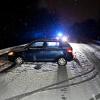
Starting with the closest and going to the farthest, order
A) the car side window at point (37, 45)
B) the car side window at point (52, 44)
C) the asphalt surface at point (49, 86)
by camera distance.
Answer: the asphalt surface at point (49, 86) < the car side window at point (52, 44) < the car side window at point (37, 45)

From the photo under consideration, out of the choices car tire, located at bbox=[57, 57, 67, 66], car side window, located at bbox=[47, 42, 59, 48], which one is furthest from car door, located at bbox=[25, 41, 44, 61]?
car tire, located at bbox=[57, 57, 67, 66]

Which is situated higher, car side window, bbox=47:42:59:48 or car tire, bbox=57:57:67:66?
car side window, bbox=47:42:59:48

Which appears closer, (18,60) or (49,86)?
(49,86)

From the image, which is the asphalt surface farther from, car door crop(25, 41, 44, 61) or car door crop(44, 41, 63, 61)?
car door crop(44, 41, 63, 61)

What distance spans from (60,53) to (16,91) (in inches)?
347

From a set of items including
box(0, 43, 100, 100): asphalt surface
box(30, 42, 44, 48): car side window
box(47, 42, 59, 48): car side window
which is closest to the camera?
box(0, 43, 100, 100): asphalt surface

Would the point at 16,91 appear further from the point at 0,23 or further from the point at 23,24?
the point at 23,24

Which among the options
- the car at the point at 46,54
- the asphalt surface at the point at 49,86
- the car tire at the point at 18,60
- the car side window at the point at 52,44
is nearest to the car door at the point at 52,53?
the car at the point at 46,54

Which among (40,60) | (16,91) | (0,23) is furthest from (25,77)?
(0,23)

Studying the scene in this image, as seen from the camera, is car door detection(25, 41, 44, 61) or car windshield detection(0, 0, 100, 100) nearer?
car windshield detection(0, 0, 100, 100)

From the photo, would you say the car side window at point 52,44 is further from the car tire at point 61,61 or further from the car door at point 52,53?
the car tire at point 61,61

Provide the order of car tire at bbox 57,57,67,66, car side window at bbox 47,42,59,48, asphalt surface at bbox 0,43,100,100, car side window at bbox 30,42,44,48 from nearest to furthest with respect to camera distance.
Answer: asphalt surface at bbox 0,43,100,100 → car tire at bbox 57,57,67,66 → car side window at bbox 47,42,59,48 → car side window at bbox 30,42,44,48

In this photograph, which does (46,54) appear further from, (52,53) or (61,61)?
(61,61)

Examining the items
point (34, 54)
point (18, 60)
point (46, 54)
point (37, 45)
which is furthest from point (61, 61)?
point (18, 60)
